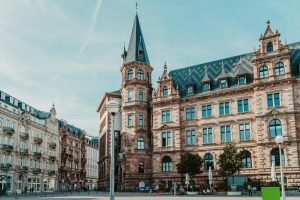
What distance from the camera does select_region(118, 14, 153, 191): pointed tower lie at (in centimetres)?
5622

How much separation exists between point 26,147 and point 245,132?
4495 cm

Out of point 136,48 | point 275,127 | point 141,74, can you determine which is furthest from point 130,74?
point 275,127

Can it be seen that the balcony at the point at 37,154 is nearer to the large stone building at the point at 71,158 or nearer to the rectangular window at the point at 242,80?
the large stone building at the point at 71,158

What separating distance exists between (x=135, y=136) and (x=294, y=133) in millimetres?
24189

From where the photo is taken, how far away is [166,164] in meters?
55.0

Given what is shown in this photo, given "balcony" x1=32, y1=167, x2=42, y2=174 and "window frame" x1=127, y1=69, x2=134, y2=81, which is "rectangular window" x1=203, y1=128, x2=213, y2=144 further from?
"balcony" x1=32, y1=167, x2=42, y2=174

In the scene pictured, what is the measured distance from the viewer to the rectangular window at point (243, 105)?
163 ft

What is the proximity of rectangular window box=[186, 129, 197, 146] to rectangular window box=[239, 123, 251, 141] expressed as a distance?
23.8 ft

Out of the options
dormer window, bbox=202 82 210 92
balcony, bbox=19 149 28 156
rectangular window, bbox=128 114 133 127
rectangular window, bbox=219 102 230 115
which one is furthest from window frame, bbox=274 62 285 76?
balcony, bbox=19 149 28 156

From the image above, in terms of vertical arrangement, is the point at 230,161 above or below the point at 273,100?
below

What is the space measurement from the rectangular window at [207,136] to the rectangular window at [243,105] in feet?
17.7

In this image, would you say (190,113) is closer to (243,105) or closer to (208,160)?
(208,160)

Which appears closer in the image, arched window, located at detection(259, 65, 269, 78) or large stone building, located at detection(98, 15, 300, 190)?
large stone building, located at detection(98, 15, 300, 190)

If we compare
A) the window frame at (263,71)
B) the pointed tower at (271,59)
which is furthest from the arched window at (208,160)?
the window frame at (263,71)
